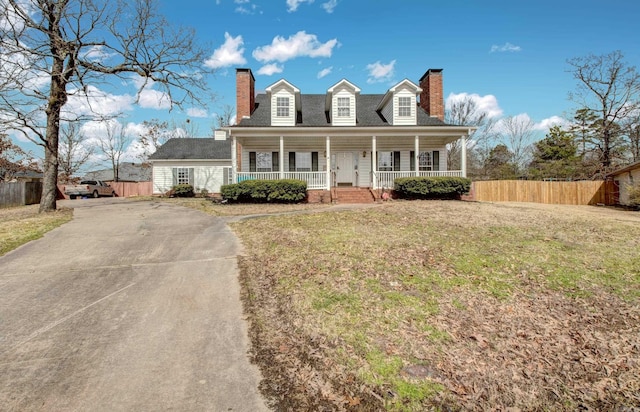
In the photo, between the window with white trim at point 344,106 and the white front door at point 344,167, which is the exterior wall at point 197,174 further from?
the window with white trim at point 344,106

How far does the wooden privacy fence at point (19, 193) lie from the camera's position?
1820cm

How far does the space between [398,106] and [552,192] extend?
38.1ft

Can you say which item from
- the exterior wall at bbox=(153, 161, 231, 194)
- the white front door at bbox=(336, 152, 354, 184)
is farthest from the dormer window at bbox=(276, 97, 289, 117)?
the exterior wall at bbox=(153, 161, 231, 194)

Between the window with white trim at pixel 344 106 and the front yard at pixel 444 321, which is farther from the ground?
the window with white trim at pixel 344 106

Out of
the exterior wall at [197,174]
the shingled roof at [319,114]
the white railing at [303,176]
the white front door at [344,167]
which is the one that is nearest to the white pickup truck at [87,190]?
the exterior wall at [197,174]

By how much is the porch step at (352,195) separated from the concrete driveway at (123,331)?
925 cm

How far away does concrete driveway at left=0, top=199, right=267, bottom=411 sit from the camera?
271 centimetres

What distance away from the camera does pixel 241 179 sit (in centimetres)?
1598

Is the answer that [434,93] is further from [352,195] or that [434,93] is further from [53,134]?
[53,134]

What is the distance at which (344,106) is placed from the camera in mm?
17844

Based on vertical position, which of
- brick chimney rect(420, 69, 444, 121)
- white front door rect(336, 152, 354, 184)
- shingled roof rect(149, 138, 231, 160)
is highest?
brick chimney rect(420, 69, 444, 121)

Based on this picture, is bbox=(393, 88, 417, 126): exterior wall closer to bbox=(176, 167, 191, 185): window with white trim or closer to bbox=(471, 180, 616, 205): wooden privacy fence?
bbox=(471, 180, 616, 205): wooden privacy fence

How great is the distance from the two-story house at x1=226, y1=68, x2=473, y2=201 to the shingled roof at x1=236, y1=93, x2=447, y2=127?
2.4 inches

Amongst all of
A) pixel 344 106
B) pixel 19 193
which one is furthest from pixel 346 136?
pixel 19 193
